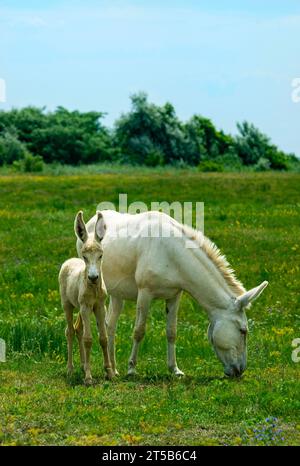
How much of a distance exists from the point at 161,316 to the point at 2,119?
218 ft

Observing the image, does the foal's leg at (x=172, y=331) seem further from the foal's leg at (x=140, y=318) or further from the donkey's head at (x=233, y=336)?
the donkey's head at (x=233, y=336)

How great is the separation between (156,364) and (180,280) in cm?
159

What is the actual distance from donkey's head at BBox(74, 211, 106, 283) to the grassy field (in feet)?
4.56

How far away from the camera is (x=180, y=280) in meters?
12.7

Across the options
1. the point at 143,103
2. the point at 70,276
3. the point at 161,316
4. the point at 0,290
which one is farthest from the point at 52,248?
the point at 143,103

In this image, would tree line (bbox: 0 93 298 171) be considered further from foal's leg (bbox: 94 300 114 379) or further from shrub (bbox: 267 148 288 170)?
foal's leg (bbox: 94 300 114 379)

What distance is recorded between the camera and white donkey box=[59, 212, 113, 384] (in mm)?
11383

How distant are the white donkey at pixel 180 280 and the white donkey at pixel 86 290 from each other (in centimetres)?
69

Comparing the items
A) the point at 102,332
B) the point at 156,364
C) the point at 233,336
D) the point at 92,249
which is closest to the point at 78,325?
the point at 102,332

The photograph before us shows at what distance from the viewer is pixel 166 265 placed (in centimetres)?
1264

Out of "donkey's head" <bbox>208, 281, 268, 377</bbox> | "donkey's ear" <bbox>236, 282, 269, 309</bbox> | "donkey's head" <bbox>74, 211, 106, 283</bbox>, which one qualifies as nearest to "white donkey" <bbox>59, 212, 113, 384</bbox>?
"donkey's head" <bbox>74, 211, 106, 283</bbox>
